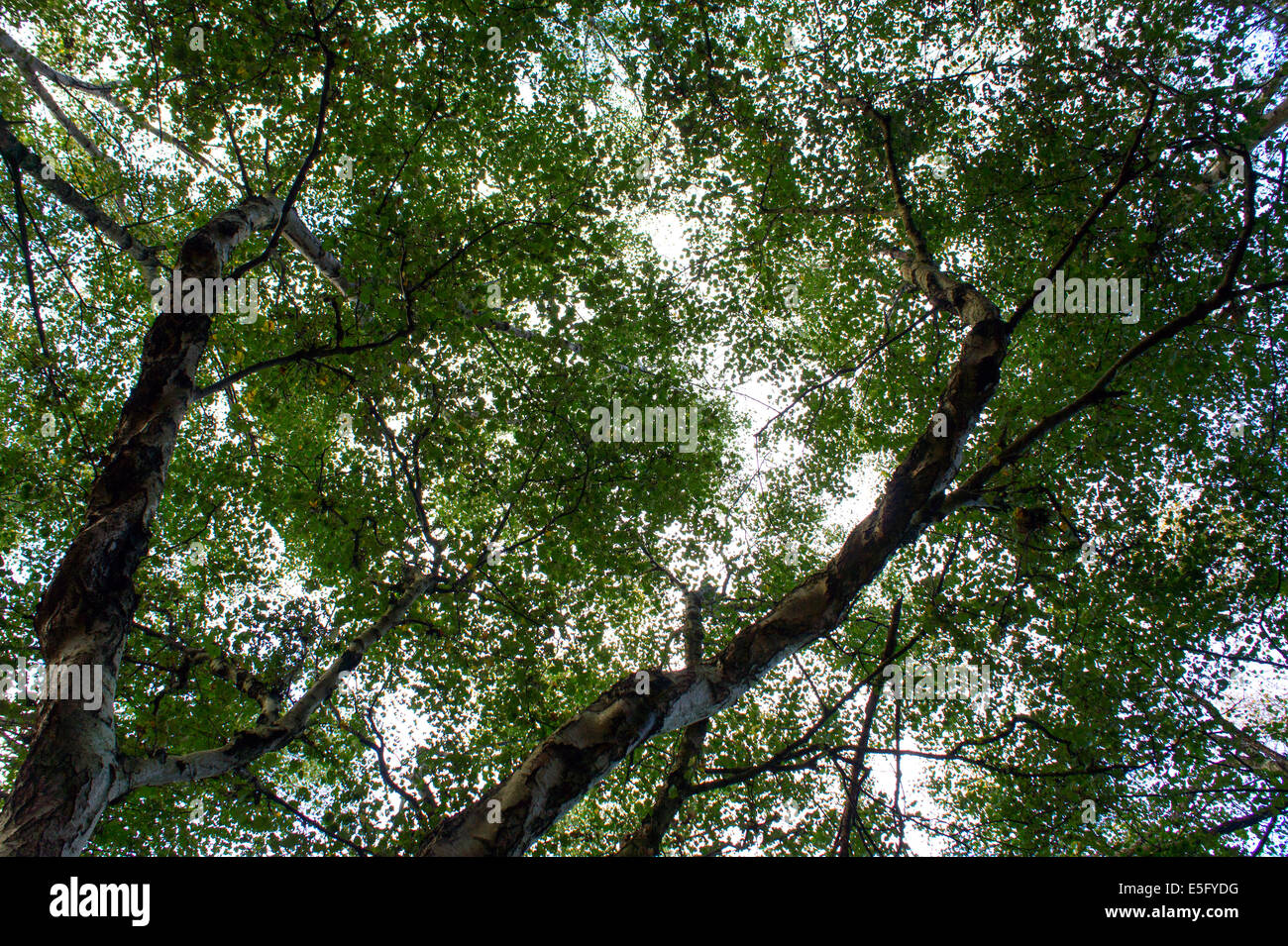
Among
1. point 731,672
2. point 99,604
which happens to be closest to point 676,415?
point 731,672

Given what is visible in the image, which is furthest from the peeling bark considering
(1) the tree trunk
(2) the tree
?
(1) the tree trunk

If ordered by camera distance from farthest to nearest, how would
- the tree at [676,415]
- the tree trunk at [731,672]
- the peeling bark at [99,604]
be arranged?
the tree at [676,415] → the tree trunk at [731,672] → the peeling bark at [99,604]

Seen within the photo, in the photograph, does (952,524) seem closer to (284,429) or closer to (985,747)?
(985,747)

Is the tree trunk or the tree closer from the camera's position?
the tree trunk

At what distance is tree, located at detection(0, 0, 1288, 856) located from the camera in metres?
7.21

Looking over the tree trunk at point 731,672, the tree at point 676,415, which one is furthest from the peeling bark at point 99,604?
the tree trunk at point 731,672

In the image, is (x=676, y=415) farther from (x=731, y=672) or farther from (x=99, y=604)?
(x=99, y=604)

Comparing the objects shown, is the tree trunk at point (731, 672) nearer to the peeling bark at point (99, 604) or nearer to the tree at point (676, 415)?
the tree at point (676, 415)

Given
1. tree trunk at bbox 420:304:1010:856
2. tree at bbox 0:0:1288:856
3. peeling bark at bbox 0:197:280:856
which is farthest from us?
tree at bbox 0:0:1288:856

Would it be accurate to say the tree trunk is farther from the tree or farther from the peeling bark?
the peeling bark

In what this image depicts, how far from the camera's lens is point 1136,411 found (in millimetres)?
10883

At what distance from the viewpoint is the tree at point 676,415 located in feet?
23.7
